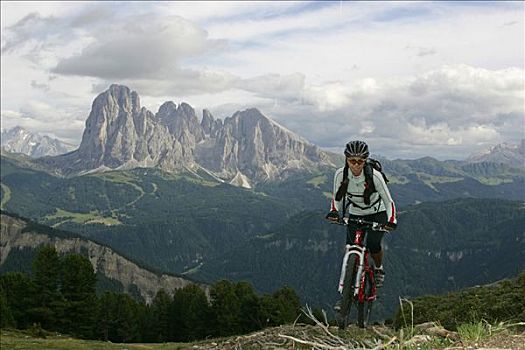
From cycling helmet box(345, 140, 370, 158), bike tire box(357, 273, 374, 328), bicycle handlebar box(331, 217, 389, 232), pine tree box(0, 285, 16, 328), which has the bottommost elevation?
pine tree box(0, 285, 16, 328)

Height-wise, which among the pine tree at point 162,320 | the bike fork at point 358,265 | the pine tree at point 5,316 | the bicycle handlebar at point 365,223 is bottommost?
the pine tree at point 162,320

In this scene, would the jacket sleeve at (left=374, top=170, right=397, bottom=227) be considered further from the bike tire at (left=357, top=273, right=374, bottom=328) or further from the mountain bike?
the bike tire at (left=357, top=273, right=374, bottom=328)

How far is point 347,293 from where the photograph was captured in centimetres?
1177

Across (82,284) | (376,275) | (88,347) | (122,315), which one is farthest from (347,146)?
(122,315)

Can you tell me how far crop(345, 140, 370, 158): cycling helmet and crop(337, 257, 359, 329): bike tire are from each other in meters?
2.35

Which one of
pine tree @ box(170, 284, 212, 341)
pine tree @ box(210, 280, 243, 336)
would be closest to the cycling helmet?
pine tree @ box(210, 280, 243, 336)

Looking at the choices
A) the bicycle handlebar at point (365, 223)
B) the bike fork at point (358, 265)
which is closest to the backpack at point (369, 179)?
the bicycle handlebar at point (365, 223)

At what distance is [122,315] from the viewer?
231ft

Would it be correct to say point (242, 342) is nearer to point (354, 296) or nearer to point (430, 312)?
point (354, 296)

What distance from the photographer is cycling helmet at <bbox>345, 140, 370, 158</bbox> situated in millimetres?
11570

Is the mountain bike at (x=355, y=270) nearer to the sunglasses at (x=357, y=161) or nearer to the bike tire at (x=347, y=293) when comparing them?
the bike tire at (x=347, y=293)

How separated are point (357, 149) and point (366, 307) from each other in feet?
13.3

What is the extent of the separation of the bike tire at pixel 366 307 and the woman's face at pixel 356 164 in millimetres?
2497

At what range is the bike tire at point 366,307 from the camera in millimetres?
12430
